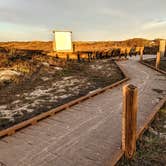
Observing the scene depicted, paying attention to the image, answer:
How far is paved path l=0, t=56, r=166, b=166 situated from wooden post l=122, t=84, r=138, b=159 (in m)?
0.31

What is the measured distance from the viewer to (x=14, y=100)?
26.7ft

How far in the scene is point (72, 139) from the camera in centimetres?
434

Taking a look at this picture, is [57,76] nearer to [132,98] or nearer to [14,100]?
[14,100]

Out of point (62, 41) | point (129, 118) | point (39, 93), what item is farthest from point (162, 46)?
point (129, 118)

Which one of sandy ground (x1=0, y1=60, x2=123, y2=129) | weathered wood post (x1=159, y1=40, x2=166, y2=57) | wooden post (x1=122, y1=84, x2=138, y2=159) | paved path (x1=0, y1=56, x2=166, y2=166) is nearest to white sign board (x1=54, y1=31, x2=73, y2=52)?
sandy ground (x1=0, y1=60, x2=123, y2=129)

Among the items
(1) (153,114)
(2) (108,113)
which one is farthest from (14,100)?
(1) (153,114)

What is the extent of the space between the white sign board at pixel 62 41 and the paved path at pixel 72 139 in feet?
50.7

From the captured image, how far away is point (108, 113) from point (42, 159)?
2865mm

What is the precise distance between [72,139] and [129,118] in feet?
4.89

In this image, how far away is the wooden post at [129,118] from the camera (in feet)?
11.7

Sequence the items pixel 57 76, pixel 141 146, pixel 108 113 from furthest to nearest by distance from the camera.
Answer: pixel 57 76, pixel 108 113, pixel 141 146

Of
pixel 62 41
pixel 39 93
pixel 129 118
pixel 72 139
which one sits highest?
pixel 62 41

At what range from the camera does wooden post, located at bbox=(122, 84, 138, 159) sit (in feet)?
11.7

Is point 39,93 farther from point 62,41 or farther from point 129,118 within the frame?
point 62,41
